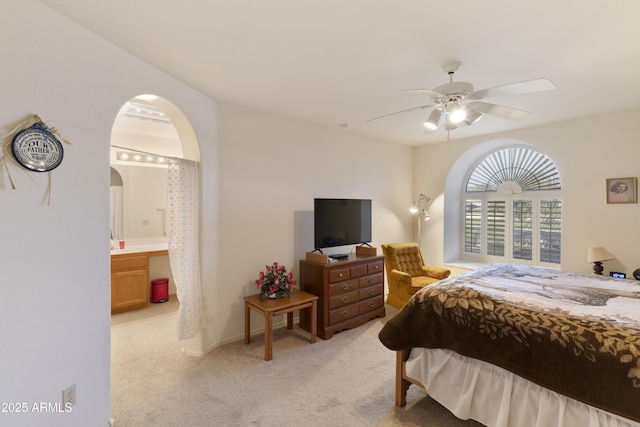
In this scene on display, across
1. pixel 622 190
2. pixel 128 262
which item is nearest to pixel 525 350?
pixel 622 190

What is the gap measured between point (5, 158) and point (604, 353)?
10.2 feet

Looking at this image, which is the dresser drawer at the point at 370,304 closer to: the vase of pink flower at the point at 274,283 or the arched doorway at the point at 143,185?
the vase of pink flower at the point at 274,283

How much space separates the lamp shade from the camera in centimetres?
332

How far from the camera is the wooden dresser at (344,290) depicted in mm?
3393

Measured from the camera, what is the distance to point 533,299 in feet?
6.49

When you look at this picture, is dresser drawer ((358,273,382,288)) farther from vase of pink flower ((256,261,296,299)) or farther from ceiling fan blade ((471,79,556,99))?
ceiling fan blade ((471,79,556,99))

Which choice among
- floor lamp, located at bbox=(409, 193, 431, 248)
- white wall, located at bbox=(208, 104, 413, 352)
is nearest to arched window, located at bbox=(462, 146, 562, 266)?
floor lamp, located at bbox=(409, 193, 431, 248)

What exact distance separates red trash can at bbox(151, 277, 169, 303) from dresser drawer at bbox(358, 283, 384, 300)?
9.91 feet

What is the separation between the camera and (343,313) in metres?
3.54

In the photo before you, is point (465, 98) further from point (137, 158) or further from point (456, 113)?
point (137, 158)

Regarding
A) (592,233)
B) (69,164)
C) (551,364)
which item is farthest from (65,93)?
(592,233)

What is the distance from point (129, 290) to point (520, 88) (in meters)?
4.93

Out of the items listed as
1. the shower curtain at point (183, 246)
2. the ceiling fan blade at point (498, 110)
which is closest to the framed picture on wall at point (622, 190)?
the ceiling fan blade at point (498, 110)

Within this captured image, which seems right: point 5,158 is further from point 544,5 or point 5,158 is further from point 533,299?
point 533,299
